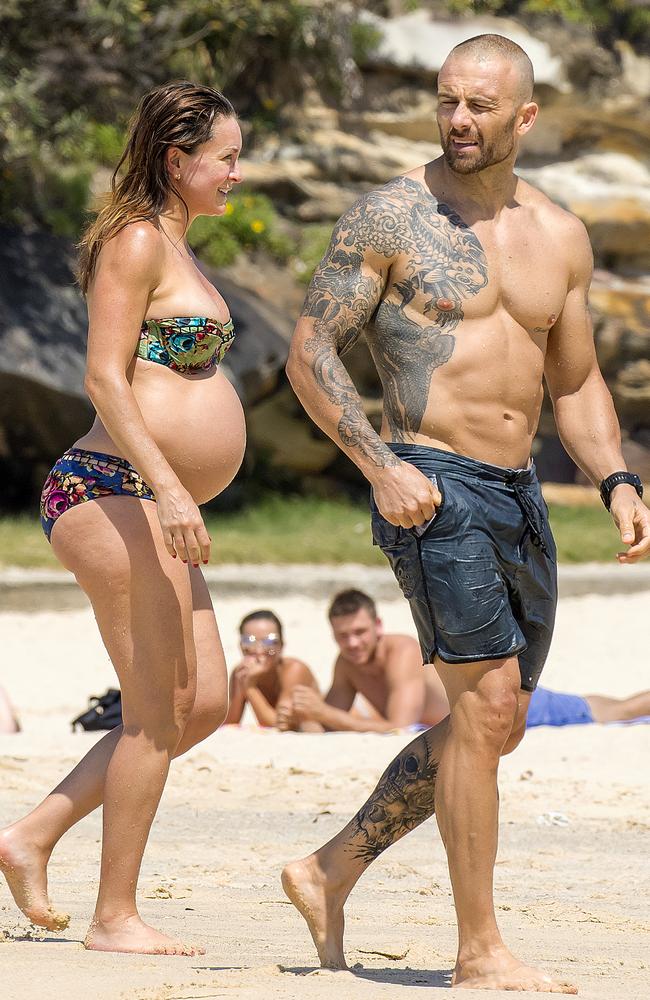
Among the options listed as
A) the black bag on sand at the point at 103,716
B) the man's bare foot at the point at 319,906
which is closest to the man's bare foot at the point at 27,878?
the man's bare foot at the point at 319,906

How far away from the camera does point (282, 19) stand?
14461mm

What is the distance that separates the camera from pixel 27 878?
3.26 m

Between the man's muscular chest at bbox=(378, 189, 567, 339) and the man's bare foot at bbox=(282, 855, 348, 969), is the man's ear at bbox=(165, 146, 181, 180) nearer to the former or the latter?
the man's muscular chest at bbox=(378, 189, 567, 339)

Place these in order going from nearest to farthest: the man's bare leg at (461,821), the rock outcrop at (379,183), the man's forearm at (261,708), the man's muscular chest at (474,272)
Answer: the man's bare leg at (461,821)
the man's muscular chest at (474,272)
the man's forearm at (261,708)
the rock outcrop at (379,183)

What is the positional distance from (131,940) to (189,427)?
117 centimetres

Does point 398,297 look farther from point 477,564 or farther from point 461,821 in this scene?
point 461,821

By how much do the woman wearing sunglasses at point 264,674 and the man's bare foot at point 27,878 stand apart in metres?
3.99

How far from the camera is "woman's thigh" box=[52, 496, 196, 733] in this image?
3.10 m

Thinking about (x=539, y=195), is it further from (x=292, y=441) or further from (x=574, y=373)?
(x=292, y=441)

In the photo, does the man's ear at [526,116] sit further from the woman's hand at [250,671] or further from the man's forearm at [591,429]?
the woman's hand at [250,671]

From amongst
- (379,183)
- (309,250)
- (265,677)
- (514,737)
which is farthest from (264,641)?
(379,183)

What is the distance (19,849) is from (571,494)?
12353 millimetres

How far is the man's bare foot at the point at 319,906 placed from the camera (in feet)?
10.6

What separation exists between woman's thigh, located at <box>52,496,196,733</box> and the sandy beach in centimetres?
57
